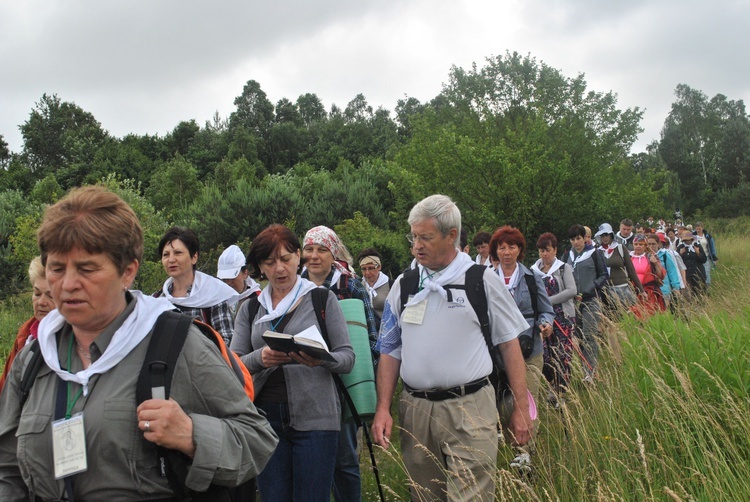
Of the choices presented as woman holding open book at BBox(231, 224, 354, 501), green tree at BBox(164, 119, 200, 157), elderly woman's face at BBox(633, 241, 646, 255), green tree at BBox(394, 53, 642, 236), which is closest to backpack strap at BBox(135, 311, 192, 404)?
woman holding open book at BBox(231, 224, 354, 501)

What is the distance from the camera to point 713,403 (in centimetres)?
426

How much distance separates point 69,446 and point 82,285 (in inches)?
18.0

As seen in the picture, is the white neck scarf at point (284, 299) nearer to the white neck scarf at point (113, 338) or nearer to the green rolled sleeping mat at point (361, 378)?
the green rolled sleeping mat at point (361, 378)

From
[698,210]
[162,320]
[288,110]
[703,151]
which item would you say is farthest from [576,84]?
[288,110]

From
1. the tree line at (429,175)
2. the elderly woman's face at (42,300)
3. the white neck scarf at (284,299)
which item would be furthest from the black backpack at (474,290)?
the tree line at (429,175)

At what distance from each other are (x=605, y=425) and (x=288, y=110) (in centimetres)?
7714

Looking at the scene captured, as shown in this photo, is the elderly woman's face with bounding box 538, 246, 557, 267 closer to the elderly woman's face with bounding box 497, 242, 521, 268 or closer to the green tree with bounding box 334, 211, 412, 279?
the elderly woman's face with bounding box 497, 242, 521, 268

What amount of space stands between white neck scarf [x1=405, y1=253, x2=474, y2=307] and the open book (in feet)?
1.87

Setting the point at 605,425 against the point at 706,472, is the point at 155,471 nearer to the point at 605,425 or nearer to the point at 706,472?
the point at 706,472

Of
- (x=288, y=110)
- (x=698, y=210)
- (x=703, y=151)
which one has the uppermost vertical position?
(x=288, y=110)

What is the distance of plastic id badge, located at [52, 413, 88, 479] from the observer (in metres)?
1.79

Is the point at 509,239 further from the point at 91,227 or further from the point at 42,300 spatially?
the point at 91,227

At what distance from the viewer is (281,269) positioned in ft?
12.7

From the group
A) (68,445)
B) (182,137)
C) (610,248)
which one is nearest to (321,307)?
(68,445)
